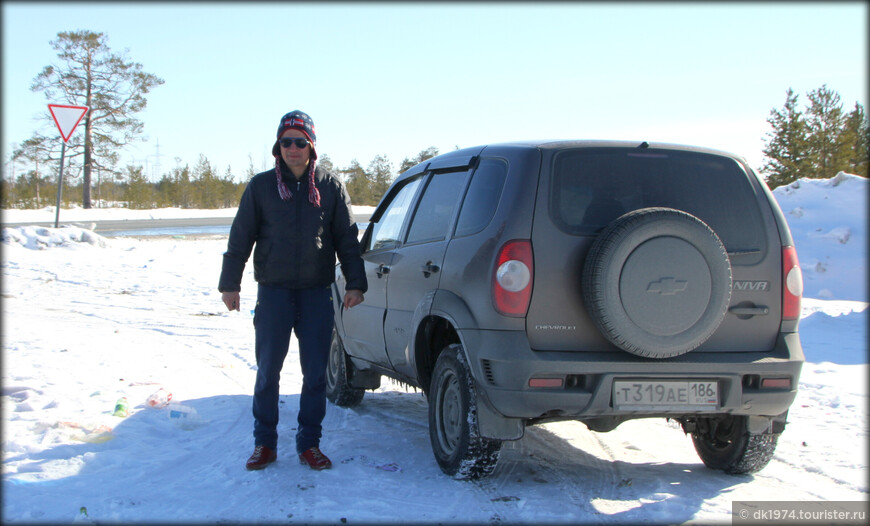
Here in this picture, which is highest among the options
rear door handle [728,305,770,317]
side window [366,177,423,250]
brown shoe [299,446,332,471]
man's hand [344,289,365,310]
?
side window [366,177,423,250]

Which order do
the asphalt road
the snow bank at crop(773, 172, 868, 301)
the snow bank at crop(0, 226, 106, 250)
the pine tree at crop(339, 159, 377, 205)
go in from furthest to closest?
the pine tree at crop(339, 159, 377, 205)
the asphalt road
the snow bank at crop(0, 226, 106, 250)
the snow bank at crop(773, 172, 868, 301)

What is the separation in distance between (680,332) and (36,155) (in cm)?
4001

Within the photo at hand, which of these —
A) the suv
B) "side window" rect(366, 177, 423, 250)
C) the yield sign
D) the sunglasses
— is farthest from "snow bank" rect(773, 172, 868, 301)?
the yield sign

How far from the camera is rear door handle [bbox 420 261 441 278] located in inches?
171

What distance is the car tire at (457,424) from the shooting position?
3.89 meters

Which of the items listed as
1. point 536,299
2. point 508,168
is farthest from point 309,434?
point 508,168

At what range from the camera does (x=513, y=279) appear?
3.66m

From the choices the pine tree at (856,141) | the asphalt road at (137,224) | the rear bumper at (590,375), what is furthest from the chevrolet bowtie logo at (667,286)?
the pine tree at (856,141)

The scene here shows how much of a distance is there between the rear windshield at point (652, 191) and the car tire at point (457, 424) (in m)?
0.99

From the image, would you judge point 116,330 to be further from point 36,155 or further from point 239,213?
point 36,155

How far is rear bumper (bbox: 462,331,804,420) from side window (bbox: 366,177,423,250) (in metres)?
1.75

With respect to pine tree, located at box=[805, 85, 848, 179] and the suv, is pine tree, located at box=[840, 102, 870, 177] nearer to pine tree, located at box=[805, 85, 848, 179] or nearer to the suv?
pine tree, located at box=[805, 85, 848, 179]

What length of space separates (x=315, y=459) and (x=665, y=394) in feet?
6.58

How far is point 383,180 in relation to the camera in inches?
2041
